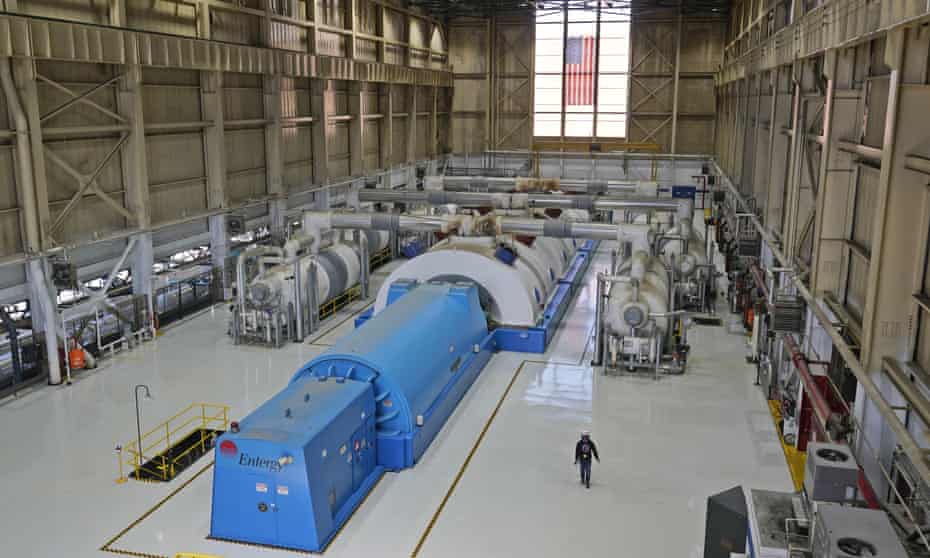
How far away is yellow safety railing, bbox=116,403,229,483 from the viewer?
43.5 ft

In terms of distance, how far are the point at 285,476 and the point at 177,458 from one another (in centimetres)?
421

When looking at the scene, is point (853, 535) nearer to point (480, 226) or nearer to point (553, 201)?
point (480, 226)

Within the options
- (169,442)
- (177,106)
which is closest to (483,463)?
(169,442)

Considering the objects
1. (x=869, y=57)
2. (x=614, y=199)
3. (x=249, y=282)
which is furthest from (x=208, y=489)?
(x=614, y=199)

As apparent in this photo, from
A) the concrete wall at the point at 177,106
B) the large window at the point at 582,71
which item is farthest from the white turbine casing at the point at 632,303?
the large window at the point at 582,71

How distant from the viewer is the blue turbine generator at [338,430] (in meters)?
10.6

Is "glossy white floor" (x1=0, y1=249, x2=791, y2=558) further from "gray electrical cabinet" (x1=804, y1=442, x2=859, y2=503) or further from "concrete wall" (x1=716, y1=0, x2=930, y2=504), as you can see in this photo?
"gray electrical cabinet" (x1=804, y1=442, x2=859, y2=503)

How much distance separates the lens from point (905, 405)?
30.7 feet

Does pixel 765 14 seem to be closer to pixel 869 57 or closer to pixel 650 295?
pixel 650 295

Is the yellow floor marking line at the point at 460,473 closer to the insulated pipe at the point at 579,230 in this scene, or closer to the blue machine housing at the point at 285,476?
the blue machine housing at the point at 285,476

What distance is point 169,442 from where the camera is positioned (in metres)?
14.4

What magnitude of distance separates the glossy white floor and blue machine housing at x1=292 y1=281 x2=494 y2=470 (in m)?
0.48

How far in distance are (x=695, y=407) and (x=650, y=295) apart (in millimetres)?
3081

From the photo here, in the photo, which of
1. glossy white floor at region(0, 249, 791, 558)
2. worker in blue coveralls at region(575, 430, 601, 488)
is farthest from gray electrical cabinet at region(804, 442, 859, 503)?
worker in blue coveralls at region(575, 430, 601, 488)
